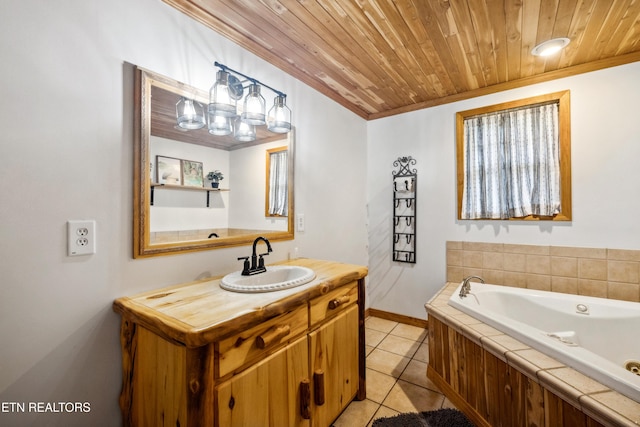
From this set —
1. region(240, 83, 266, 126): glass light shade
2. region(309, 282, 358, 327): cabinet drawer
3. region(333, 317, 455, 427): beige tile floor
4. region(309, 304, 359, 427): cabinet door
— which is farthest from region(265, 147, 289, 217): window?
region(333, 317, 455, 427): beige tile floor

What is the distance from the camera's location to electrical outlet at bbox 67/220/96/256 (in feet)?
3.48

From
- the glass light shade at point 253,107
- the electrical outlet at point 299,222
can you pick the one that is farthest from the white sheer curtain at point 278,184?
the glass light shade at point 253,107

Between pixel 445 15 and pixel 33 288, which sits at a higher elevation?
pixel 445 15

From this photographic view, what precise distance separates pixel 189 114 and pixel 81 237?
29.6 inches

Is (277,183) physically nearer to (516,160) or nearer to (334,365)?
(334,365)

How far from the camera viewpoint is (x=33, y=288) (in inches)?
38.8

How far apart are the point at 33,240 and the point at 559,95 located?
339cm

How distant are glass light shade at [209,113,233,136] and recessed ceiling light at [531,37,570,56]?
214 centimetres

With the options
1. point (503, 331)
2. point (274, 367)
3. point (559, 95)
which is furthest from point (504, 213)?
point (274, 367)

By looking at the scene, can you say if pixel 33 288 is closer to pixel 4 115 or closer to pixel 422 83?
pixel 4 115

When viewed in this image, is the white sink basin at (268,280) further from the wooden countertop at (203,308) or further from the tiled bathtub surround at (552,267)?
the tiled bathtub surround at (552,267)

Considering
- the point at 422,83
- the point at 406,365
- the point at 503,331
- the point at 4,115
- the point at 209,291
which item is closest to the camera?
the point at 4,115

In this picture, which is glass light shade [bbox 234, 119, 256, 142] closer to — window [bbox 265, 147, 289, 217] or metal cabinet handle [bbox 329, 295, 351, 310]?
window [bbox 265, 147, 289, 217]

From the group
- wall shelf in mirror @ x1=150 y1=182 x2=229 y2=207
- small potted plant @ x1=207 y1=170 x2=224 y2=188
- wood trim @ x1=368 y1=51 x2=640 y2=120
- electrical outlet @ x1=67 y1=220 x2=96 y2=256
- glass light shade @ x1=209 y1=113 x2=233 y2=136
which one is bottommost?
electrical outlet @ x1=67 y1=220 x2=96 y2=256
